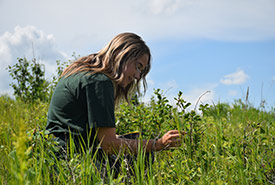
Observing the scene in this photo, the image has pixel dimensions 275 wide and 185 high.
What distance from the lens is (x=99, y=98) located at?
253cm

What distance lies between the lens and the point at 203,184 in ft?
6.86

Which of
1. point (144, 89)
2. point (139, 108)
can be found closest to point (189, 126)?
point (139, 108)

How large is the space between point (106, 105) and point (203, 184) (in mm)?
971

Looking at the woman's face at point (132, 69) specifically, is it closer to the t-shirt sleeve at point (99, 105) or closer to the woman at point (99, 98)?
the woman at point (99, 98)

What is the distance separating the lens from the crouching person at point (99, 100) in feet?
8.30

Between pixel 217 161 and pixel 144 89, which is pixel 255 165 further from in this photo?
pixel 144 89

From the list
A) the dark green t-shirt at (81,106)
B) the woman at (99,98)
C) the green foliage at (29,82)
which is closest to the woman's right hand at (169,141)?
the woman at (99,98)

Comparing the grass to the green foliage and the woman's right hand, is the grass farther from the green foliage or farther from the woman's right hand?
the green foliage

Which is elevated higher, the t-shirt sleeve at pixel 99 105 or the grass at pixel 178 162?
the t-shirt sleeve at pixel 99 105

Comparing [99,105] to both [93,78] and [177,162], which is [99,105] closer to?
[93,78]

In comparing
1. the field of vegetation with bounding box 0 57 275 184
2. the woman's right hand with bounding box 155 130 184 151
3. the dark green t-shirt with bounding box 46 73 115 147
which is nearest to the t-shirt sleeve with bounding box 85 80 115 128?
the dark green t-shirt with bounding box 46 73 115 147

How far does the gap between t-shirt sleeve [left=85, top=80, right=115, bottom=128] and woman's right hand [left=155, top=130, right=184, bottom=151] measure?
1.56 feet

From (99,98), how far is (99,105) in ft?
0.19

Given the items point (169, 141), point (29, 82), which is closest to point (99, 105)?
point (169, 141)
